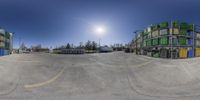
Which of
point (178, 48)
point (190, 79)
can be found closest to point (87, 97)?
point (190, 79)

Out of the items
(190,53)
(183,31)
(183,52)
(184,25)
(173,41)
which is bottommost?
(190,53)

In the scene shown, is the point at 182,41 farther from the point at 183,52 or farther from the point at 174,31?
the point at 174,31

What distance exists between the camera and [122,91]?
6918 mm

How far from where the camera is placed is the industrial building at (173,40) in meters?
25.3

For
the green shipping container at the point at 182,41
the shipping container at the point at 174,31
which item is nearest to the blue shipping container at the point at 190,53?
the green shipping container at the point at 182,41

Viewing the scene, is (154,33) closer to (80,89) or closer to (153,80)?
(153,80)

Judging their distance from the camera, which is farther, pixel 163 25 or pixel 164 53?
pixel 163 25

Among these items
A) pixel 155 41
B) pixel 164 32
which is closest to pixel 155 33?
pixel 155 41

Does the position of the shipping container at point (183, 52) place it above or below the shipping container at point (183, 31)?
below

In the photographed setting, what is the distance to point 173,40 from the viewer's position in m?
25.7

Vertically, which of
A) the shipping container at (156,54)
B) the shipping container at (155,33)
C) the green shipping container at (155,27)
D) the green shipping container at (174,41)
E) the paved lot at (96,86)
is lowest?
the paved lot at (96,86)

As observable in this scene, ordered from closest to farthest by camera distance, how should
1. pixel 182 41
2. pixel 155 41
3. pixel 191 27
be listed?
pixel 182 41
pixel 191 27
pixel 155 41

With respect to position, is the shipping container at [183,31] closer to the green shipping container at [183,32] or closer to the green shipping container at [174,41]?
the green shipping container at [183,32]

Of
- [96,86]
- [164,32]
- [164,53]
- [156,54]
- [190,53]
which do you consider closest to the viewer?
[96,86]
